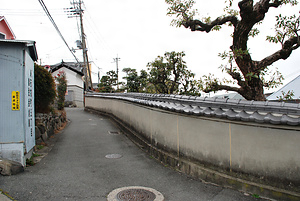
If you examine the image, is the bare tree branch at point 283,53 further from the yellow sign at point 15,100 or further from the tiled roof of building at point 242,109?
the yellow sign at point 15,100

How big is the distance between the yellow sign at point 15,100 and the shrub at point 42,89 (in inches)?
159

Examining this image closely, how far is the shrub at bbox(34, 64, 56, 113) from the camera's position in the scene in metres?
9.79

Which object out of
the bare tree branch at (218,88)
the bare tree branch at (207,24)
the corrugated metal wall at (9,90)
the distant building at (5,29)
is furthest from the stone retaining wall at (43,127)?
the distant building at (5,29)

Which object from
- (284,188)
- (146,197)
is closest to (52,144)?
(146,197)

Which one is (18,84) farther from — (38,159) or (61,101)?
(61,101)

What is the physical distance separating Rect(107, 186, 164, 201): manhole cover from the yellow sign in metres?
3.53

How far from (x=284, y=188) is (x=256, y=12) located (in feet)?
15.1

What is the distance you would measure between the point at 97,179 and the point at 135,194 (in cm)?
132

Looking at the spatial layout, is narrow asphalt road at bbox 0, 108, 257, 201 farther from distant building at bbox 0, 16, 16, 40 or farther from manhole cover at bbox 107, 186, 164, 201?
distant building at bbox 0, 16, 16, 40

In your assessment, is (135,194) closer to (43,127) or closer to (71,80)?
(43,127)

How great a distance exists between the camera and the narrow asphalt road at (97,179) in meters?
4.53

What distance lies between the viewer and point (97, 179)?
5.52 metres

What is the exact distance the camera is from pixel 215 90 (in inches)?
271

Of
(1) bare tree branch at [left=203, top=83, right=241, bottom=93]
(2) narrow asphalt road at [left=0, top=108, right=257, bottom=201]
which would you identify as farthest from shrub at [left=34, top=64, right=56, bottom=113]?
(1) bare tree branch at [left=203, top=83, right=241, bottom=93]
